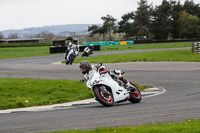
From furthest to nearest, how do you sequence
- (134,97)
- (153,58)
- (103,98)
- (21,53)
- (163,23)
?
(163,23), (21,53), (153,58), (134,97), (103,98)

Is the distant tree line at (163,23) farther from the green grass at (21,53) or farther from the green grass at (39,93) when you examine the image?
the green grass at (39,93)

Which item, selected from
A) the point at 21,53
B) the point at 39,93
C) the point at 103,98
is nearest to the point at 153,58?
the point at 39,93

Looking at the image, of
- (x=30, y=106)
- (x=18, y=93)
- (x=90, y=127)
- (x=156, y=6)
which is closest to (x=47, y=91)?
(x=18, y=93)

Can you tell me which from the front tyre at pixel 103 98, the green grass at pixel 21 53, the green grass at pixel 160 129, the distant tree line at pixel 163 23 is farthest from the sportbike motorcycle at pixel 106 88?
the distant tree line at pixel 163 23

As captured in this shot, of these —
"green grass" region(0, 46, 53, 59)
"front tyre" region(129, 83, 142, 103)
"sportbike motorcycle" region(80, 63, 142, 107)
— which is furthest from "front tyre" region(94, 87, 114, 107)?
"green grass" region(0, 46, 53, 59)

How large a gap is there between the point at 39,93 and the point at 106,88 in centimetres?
465

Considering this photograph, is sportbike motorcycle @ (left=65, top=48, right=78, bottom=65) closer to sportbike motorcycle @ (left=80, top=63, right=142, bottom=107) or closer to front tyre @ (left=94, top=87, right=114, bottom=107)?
sportbike motorcycle @ (left=80, top=63, right=142, bottom=107)

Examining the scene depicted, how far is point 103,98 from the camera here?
1051 centimetres

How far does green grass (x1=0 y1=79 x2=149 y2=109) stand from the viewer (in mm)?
12711

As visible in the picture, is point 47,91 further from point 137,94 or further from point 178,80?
point 178,80

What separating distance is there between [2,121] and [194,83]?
10.2 meters

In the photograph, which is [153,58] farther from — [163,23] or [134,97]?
[163,23]

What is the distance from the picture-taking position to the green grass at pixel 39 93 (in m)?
12.7

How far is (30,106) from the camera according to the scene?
40.4 feet
